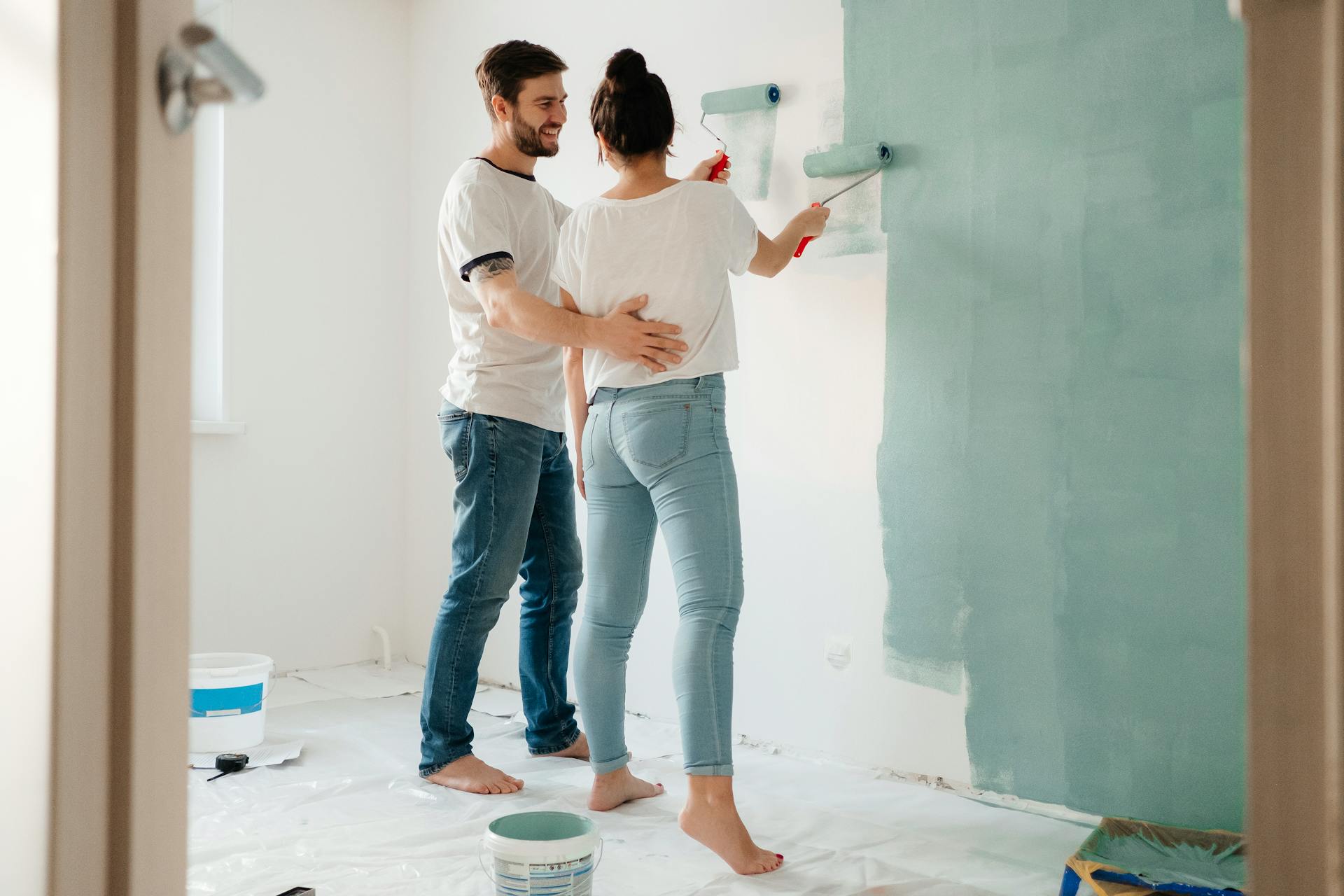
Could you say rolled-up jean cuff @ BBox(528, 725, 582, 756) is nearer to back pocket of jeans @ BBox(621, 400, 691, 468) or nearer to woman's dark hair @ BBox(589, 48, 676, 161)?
back pocket of jeans @ BBox(621, 400, 691, 468)

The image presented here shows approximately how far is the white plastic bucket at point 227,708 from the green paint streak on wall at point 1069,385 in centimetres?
137

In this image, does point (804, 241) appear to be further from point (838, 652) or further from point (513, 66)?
point (838, 652)

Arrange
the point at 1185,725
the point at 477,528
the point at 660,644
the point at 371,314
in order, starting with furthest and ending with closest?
1. the point at 371,314
2. the point at 660,644
3. the point at 477,528
4. the point at 1185,725

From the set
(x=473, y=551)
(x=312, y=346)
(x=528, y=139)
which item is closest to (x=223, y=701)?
(x=473, y=551)

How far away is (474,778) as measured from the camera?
6.40 feet

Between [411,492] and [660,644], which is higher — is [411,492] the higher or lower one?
the higher one

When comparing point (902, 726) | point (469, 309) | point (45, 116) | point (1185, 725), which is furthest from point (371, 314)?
point (45, 116)

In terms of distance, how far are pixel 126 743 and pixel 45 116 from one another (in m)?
0.33

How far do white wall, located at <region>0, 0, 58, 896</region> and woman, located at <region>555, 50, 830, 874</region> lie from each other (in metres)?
1.14

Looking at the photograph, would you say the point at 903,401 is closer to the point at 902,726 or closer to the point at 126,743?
the point at 902,726

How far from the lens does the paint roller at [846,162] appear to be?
199cm

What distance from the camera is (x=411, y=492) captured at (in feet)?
10.6

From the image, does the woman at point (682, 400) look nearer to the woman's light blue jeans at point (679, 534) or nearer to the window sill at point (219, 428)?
the woman's light blue jeans at point (679, 534)

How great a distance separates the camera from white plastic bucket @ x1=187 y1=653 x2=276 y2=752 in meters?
2.15
